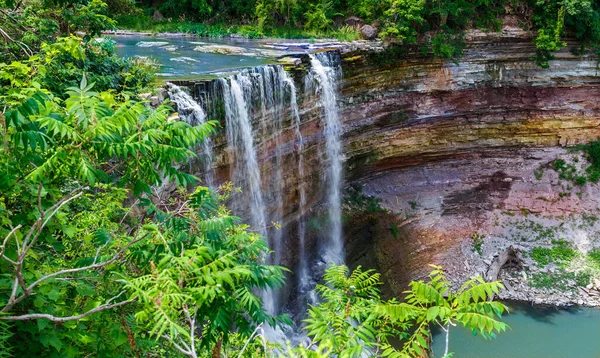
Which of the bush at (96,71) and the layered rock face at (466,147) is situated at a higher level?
the bush at (96,71)

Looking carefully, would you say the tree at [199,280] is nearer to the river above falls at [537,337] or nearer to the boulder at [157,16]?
the river above falls at [537,337]

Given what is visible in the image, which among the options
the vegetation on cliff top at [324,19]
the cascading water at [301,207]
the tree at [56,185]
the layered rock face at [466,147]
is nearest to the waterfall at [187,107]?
the vegetation on cliff top at [324,19]

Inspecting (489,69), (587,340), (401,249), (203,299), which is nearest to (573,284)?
(587,340)

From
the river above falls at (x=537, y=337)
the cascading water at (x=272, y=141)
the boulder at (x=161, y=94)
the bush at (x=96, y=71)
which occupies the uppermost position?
the bush at (x=96, y=71)

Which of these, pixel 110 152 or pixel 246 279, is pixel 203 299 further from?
pixel 110 152

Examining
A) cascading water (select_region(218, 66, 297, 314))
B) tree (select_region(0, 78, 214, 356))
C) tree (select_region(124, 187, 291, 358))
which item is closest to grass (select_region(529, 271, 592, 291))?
cascading water (select_region(218, 66, 297, 314))

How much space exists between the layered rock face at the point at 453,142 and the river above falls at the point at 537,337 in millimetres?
2247

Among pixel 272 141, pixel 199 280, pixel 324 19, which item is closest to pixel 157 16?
pixel 324 19

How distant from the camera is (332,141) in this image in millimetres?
13922

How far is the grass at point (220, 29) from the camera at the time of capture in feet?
60.0

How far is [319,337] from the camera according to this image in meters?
3.19

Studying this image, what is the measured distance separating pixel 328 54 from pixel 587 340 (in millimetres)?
10676

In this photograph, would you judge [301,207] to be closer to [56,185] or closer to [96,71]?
[96,71]

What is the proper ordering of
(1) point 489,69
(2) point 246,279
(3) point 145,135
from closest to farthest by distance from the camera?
(3) point 145,135 < (2) point 246,279 < (1) point 489,69
